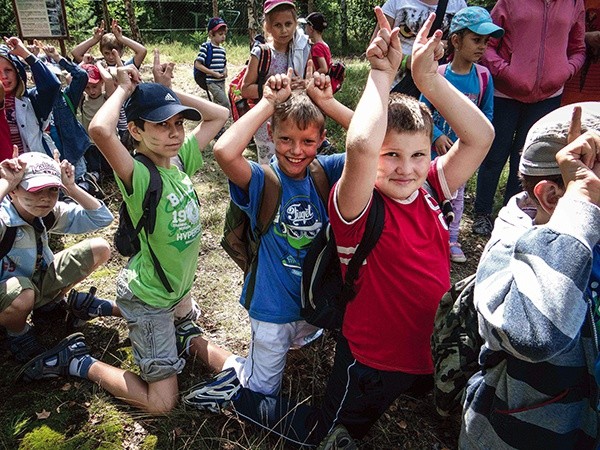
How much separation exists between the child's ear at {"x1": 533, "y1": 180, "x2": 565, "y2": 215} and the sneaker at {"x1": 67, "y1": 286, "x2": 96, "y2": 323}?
283 centimetres

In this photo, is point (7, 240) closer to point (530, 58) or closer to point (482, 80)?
point (482, 80)

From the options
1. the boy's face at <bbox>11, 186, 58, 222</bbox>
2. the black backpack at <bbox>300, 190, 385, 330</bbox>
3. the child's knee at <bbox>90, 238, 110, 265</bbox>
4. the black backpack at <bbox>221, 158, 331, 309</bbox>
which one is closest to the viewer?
the black backpack at <bbox>300, 190, 385, 330</bbox>

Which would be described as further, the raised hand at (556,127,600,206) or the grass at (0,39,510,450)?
the grass at (0,39,510,450)

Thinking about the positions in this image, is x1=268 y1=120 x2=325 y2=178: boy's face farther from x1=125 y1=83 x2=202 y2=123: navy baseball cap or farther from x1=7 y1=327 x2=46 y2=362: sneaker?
x1=7 y1=327 x2=46 y2=362: sneaker

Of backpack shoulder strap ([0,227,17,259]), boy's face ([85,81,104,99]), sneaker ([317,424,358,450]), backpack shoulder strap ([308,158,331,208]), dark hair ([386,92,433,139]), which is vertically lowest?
sneaker ([317,424,358,450])

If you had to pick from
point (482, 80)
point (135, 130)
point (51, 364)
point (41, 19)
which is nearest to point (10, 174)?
point (135, 130)

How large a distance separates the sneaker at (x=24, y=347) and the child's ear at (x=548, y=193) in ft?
9.45

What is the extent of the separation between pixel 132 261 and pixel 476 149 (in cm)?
190

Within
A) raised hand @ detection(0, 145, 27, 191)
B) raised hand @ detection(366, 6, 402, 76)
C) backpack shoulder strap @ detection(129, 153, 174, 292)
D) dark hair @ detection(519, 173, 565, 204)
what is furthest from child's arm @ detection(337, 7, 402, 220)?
raised hand @ detection(0, 145, 27, 191)

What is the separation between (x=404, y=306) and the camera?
195cm

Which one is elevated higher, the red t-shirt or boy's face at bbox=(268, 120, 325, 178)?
boy's face at bbox=(268, 120, 325, 178)

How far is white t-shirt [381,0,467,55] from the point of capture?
4.03 m

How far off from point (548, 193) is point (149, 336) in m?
2.11

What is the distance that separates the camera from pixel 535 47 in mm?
3963
